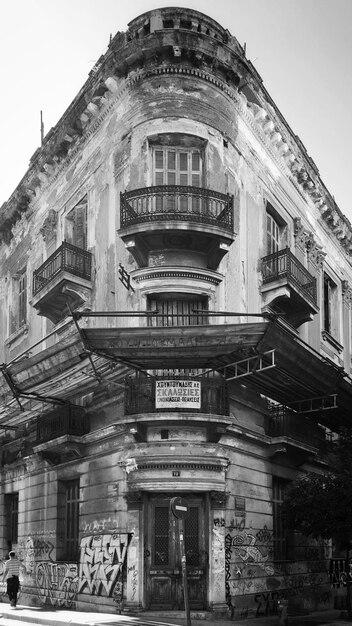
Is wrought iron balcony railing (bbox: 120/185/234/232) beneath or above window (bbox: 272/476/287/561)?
above

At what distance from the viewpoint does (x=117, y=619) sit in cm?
1750

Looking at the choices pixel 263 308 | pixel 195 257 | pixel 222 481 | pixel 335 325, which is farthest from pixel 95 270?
pixel 335 325

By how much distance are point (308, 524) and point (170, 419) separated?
4.97 m

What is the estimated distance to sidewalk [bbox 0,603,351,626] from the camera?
55.7ft

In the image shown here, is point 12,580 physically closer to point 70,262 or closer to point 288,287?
point 70,262

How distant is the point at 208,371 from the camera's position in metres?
19.2

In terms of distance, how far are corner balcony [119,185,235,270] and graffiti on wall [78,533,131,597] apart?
6.93 meters

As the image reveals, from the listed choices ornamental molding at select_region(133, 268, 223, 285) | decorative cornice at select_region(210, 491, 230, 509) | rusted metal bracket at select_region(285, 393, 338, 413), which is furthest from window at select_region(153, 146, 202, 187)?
decorative cornice at select_region(210, 491, 230, 509)

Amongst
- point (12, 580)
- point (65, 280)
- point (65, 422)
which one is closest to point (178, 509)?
point (65, 422)

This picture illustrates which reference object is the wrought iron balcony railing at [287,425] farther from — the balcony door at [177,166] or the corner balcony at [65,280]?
the balcony door at [177,166]

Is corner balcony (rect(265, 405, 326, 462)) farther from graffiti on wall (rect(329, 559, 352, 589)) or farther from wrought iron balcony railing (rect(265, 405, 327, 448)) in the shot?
graffiti on wall (rect(329, 559, 352, 589))

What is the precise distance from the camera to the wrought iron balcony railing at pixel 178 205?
20.0 m

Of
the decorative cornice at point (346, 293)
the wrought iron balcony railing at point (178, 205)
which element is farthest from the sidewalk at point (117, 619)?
the decorative cornice at point (346, 293)

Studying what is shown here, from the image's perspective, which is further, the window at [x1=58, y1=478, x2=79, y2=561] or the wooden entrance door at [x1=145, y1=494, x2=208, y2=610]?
the window at [x1=58, y1=478, x2=79, y2=561]
